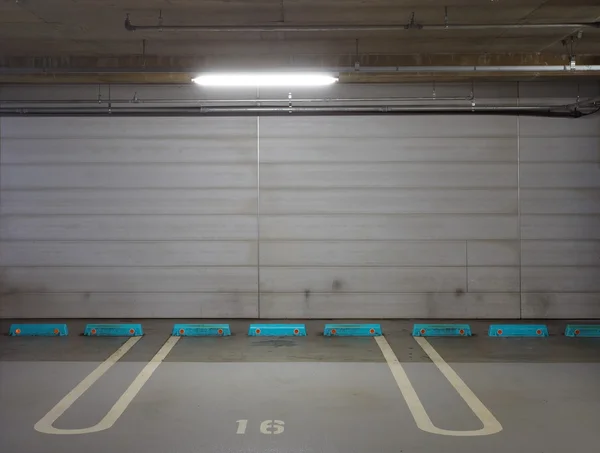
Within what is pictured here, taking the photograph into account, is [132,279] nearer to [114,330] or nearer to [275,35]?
[114,330]

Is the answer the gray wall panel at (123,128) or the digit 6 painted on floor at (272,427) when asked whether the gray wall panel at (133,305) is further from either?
the digit 6 painted on floor at (272,427)

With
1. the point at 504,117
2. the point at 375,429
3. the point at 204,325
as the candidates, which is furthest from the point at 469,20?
the point at 204,325

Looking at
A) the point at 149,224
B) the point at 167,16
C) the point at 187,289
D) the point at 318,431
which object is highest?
the point at 167,16

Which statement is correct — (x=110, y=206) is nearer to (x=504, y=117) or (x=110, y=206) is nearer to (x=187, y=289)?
(x=187, y=289)

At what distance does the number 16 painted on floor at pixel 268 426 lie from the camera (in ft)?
16.1

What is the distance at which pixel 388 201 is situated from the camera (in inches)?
377

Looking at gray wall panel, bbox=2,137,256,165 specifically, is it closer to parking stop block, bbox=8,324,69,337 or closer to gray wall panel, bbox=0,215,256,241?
gray wall panel, bbox=0,215,256,241

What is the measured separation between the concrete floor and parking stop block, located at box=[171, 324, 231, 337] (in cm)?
23

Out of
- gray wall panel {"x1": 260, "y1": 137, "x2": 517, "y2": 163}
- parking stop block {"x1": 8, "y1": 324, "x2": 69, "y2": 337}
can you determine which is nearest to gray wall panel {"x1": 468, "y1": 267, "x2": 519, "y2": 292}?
gray wall panel {"x1": 260, "y1": 137, "x2": 517, "y2": 163}

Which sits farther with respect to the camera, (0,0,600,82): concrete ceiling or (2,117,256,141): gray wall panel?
(2,117,256,141): gray wall panel

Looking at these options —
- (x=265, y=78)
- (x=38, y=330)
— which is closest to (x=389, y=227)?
(x=265, y=78)

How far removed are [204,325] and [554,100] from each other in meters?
6.57

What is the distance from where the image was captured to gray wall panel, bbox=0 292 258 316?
9.60 m

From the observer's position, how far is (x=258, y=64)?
649cm
